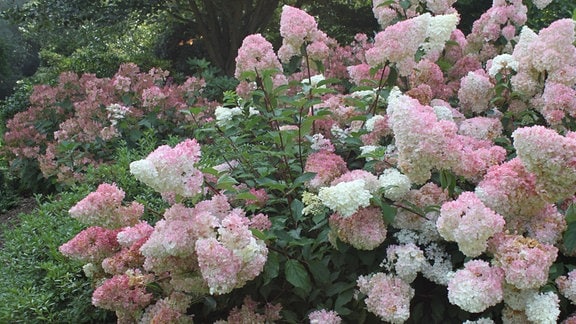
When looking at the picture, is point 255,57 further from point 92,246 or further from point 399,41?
point 92,246

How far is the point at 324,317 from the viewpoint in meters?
1.89

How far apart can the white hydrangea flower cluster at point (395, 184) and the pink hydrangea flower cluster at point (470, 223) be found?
0.21 meters

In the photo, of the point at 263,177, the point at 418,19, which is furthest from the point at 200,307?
the point at 418,19

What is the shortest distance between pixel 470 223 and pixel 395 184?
0.31 m

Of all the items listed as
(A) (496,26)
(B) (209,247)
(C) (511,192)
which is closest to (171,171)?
(B) (209,247)

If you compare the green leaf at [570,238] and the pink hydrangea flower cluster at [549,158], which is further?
the green leaf at [570,238]

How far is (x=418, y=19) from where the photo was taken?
2.49 metres

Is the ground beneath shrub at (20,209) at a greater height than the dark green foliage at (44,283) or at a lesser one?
lesser

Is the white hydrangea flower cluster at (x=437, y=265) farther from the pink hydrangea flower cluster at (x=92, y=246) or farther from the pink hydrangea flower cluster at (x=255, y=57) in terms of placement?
the pink hydrangea flower cluster at (x=92, y=246)

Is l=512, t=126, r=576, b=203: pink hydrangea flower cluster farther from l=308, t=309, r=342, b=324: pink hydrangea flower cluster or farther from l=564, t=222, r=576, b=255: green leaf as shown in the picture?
l=308, t=309, r=342, b=324: pink hydrangea flower cluster

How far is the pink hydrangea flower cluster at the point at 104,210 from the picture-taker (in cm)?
199

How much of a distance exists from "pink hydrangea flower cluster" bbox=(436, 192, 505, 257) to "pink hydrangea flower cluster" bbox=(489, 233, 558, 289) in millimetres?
50

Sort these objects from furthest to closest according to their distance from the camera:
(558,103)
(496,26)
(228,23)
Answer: (228,23), (496,26), (558,103)

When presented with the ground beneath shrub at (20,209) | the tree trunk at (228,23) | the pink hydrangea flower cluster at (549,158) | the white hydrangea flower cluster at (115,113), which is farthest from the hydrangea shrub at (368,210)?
the tree trunk at (228,23)
